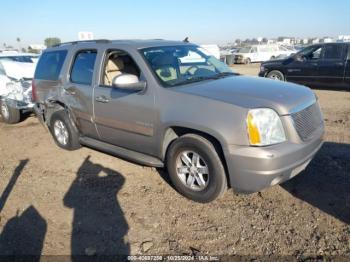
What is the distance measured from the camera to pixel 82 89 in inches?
199

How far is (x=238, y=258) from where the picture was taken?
2926 millimetres

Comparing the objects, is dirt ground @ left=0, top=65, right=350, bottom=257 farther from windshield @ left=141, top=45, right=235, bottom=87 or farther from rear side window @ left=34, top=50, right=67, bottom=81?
rear side window @ left=34, top=50, right=67, bottom=81

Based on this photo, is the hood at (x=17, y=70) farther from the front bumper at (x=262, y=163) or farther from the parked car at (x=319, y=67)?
the parked car at (x=319, y=67)

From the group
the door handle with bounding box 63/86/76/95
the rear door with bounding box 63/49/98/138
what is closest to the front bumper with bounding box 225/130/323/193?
the rear door with bounding box 63/49/98/138

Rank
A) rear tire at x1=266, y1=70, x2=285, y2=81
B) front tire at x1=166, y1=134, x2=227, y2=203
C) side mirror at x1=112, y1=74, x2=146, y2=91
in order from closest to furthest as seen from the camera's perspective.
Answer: front tire at x1=166, y1=134, x2=227, y2=203, side mirror at x1=112, y1=74, x2=146, y2=91, rear tire at x1=266, y1=70, x2=285, y2=81

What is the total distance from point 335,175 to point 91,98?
3561 millimetres

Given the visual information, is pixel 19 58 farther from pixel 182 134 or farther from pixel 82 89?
pixel 182 134

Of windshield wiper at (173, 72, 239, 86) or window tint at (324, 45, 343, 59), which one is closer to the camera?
windshield wiper at (173, 72, 239, 86)

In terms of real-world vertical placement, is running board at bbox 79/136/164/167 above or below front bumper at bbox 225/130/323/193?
below

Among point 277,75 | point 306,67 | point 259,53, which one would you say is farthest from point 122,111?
point 259,53

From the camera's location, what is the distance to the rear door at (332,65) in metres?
10.7

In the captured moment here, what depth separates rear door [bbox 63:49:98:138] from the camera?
4977 millimetres

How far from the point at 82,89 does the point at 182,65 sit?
1.61m

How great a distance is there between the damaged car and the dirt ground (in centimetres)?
308
